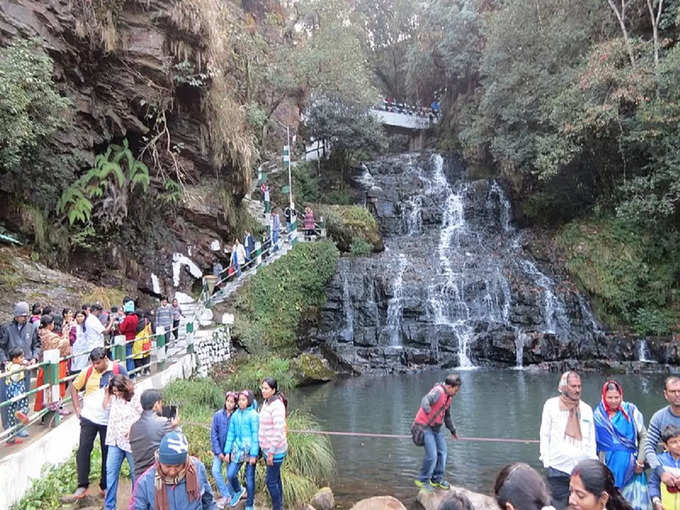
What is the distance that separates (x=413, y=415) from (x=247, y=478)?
654 cm

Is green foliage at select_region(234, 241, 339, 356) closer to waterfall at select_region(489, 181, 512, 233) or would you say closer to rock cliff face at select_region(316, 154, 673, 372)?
rock cliff face at select_region(316, 154, 673, 372)

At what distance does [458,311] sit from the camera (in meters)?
18.4

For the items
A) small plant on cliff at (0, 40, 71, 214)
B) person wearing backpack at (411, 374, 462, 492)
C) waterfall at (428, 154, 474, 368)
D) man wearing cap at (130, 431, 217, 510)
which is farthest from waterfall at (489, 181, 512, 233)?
man wearing cap at (130, 431, 217, 510)

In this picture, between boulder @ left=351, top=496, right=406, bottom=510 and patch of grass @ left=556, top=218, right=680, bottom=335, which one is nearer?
boulder @ left=351, top=496, right=406, bottom=510

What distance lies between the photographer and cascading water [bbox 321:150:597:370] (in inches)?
671

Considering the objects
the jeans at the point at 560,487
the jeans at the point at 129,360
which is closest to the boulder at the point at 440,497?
the jeans at the point at 560,487

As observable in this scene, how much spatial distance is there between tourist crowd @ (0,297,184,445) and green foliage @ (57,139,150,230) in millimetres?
5003

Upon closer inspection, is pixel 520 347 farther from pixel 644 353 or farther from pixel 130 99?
pixel 130 99

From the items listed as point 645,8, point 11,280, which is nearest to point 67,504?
point 11,280

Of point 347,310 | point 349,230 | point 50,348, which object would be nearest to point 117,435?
point 50,348

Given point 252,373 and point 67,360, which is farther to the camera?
point 252,373

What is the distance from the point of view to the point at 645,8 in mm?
19047

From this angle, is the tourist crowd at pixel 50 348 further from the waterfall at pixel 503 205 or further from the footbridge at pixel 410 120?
the footbridge at pixel 410 120

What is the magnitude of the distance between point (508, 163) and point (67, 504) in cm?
2060
